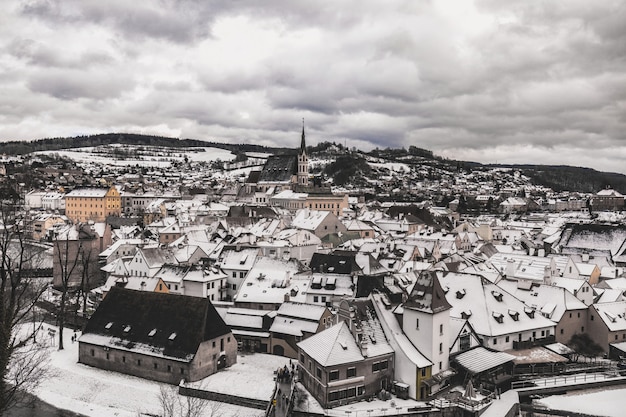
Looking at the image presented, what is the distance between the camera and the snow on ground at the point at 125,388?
3147 centimetres

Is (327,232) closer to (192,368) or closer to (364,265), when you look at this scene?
(364,265)

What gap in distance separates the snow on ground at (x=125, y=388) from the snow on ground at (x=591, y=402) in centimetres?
1767

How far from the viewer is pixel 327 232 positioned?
272ft

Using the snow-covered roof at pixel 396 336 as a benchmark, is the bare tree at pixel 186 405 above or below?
below

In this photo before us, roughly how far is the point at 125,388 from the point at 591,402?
98.4 ft

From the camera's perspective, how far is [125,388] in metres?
34.2

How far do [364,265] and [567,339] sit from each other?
19.1 meters

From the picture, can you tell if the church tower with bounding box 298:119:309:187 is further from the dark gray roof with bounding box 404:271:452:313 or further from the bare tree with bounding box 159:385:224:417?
the bare tree with bounding box 159:385:224:417

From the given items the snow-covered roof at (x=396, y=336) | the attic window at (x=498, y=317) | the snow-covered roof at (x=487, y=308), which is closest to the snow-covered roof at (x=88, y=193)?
the snow-covered roof at (x=487, y=308)

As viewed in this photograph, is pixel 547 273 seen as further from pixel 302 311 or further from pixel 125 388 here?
pixel 125 388

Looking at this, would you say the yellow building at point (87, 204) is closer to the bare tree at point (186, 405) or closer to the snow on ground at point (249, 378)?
the snow on ground at point (249, 378)

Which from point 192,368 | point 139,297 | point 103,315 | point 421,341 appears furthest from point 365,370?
point 103,315

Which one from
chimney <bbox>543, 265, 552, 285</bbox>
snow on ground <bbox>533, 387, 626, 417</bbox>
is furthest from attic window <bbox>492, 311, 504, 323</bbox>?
chimney <bbox>543, 265, 552, 285</bbox>

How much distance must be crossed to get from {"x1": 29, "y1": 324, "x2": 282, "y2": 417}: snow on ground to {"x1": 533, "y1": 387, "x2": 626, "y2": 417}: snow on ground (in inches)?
696
